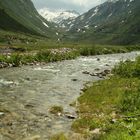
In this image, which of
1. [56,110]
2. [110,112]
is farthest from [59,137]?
[110,112]

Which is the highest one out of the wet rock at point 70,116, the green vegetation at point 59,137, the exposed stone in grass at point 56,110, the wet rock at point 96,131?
the exposed stone in grass at point 56,110

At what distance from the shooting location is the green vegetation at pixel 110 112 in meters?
20.0

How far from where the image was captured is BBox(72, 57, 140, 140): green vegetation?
65.6 ft

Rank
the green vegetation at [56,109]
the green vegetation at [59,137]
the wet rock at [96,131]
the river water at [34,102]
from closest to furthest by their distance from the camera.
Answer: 1. the green vegetation at [59,137]
2. the wet rock at [96,131]
3. the river water at [34,102]
4. the green vegetation at [56,109]

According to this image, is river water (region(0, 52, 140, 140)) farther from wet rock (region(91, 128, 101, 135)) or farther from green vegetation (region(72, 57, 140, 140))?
wet rock (region(91, 128, 101, 135))

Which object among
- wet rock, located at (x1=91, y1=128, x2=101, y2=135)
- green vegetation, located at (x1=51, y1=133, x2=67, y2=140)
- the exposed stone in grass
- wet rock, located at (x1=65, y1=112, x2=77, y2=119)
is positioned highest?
the exposed stone in grass

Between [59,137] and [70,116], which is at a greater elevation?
[70,116]

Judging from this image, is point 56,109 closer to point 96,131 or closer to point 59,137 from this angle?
point 96,131

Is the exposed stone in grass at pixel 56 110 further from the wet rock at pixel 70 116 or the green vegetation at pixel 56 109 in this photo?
the wet rock at pixel 70 116

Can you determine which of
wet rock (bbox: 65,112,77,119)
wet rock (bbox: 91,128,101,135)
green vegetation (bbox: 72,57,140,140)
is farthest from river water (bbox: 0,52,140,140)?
wet rock (bbox: 91,128,101,135)

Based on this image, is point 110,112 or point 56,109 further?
point 56,109

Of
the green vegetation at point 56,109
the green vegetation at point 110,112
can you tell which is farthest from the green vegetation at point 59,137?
the green vegetation at point 56,109

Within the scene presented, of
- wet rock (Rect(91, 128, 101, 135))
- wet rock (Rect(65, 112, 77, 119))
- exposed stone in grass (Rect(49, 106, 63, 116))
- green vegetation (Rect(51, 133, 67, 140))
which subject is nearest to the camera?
green vegetation (Rect(51, 133, 67, 140))

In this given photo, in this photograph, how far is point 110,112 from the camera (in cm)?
2623
